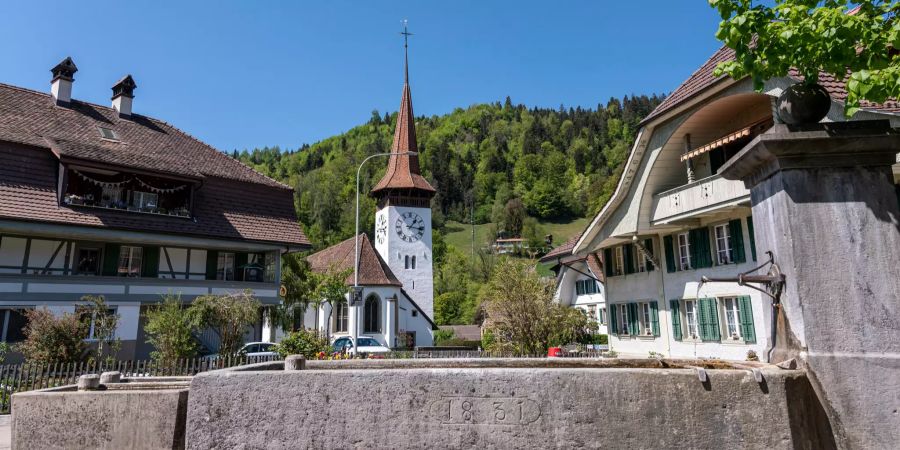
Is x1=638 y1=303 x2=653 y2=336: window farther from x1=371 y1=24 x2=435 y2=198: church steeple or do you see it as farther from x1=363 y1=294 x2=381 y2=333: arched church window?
x1=371 y1=24 x2=435 y2=198: church steeple

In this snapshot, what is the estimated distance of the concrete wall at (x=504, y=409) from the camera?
3623 mm

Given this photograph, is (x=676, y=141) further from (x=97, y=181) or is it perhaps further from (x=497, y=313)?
(x=97, y=181)

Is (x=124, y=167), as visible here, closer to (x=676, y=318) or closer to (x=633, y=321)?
(x=633, y=321)

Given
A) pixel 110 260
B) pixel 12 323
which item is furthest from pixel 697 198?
pixel 12 323

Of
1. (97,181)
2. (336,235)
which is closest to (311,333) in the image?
(97,181)

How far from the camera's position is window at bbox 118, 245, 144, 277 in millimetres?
21953

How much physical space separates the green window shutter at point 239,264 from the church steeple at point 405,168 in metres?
27.1

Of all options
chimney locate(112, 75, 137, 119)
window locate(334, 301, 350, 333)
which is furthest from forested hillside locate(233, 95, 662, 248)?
chimney locate(112, 75, 137, 119)

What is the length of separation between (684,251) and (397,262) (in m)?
34.9

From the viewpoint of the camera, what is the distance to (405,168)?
53250 millimetres

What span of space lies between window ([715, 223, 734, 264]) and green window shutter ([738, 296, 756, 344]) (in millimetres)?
1286

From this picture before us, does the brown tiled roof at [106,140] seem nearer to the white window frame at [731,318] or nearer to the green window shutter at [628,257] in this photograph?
the green window shutter at [628,257]

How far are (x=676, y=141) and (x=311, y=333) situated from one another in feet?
45.6

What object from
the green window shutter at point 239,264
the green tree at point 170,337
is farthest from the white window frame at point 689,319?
the green window shutter at point 239,264
